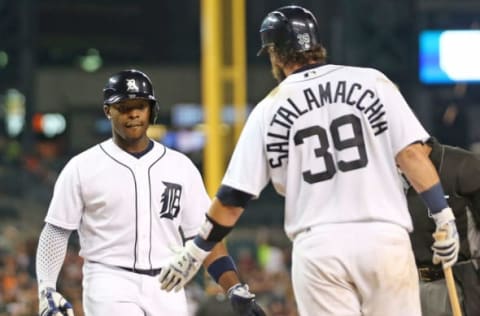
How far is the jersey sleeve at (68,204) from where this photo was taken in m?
5.91

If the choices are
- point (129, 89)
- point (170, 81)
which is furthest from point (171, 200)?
point (170, 81)

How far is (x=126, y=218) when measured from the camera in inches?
233

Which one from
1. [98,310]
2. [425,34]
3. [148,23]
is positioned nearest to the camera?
[98,310]

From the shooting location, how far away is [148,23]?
134 ft

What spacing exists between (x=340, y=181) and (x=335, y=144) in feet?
0.47

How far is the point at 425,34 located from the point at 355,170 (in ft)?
63.8

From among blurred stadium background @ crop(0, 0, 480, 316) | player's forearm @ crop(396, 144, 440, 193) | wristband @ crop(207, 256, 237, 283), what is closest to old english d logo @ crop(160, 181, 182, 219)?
wristband @ crop(207, 256, 237, 283)

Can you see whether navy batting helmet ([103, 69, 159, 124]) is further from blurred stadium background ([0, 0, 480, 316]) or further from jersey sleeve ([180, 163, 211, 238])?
blurred stadium background ([0, 0, 480, 316])

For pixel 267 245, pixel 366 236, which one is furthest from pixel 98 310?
pixel 267 245

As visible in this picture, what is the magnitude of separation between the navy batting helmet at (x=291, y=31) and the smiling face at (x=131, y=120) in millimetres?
1146

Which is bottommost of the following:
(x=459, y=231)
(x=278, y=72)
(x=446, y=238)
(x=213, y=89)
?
(x=213, y=89)

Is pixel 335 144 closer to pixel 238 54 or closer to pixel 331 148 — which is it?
pixel 331 148

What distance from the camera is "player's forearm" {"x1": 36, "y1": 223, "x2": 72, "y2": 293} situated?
5.96 m

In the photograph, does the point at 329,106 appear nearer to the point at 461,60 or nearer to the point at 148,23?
the point at 461,60
